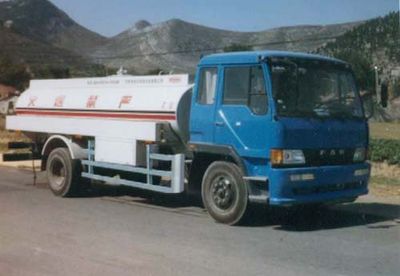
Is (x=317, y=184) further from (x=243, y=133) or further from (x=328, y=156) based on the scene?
(x=243, y=133)

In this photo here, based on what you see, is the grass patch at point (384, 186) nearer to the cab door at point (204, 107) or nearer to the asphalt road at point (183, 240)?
the asphalt road at point (183, 240)

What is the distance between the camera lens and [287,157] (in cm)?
906

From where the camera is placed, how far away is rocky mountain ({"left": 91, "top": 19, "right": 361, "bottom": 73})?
78.2ft

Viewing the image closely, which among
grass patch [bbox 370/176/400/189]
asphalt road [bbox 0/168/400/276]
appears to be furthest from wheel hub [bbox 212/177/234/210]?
grass patch [bbox 370/176/400/189]

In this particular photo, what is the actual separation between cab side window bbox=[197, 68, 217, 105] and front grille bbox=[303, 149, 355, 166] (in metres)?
1.64

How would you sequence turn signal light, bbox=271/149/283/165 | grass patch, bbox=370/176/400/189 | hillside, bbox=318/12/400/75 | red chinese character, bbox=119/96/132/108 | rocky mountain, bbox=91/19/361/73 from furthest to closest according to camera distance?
hillside, bbox=318/12/400/75, rocky mountain, bbox=91/19/361/73, grass patch, bbox=370/176/400/189, red chinese character, bbox=119/96/132/108, turn signal light, bbox=271/149/283/165

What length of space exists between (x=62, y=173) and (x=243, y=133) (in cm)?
484

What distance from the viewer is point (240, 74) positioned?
959 cm

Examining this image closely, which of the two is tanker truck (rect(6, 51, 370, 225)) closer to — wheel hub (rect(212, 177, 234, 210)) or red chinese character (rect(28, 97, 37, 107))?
wheel hub (rect(212, 177, 234, 210))

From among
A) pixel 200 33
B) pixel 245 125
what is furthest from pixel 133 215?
pixel 200 33

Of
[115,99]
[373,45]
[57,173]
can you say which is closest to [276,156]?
[115,99]

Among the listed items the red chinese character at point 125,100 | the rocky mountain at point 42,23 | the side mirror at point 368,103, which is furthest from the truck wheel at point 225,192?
the rocky mountain at point 42,23

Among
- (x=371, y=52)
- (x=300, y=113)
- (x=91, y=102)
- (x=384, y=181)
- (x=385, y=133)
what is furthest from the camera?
(x=371, y=52)

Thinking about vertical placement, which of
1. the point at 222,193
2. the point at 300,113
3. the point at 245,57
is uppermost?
the point at 245,57
